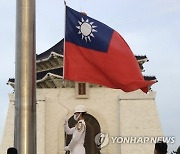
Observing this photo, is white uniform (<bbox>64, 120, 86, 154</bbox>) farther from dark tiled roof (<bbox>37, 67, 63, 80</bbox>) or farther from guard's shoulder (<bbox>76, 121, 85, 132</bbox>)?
dark tiled roof (<bbox>37, 67, 63, 80</bbox>)

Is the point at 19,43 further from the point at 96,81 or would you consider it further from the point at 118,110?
the point at 118,110

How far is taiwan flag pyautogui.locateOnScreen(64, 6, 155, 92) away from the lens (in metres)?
7.95

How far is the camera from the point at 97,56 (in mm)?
8273

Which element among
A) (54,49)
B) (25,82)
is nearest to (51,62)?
(54,49)

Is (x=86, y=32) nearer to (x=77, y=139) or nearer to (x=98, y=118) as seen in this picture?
(x=77, y=139)

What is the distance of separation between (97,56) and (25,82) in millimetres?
1832

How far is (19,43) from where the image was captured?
7.03 m

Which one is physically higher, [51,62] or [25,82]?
[51,62]

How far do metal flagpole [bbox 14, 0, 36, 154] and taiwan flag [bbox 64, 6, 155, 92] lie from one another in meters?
0.96

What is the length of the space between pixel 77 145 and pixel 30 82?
1208 millimetres

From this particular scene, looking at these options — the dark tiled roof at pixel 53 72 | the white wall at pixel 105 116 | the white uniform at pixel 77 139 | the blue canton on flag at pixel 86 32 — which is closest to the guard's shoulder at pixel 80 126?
the white uniform at pixel 77 139

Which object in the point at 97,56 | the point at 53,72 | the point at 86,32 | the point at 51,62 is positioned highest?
the point at 51,62

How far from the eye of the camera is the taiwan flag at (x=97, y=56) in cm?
795

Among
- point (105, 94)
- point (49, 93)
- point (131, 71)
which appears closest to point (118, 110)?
point (105, 94)
